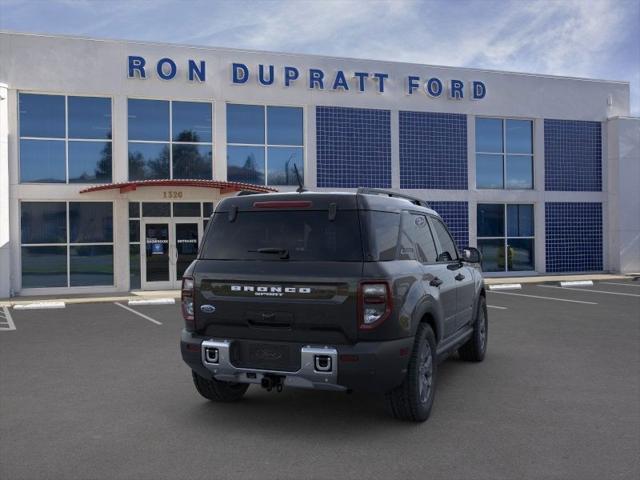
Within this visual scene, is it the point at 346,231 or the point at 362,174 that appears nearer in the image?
the point at 346,231

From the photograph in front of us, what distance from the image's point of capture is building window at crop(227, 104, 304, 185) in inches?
762

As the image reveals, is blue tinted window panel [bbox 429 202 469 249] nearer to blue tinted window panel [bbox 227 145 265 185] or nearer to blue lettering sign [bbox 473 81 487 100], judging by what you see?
blue lettering sign [bbox 473 81 487 100]

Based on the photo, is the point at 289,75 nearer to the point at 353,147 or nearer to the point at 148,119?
the point at 353,147

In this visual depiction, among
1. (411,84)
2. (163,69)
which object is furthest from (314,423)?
(411,84)

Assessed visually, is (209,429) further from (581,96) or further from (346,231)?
(581,96)

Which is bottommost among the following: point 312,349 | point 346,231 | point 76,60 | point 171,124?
point 312,349

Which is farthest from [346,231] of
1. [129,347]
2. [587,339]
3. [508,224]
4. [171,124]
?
[508,224]

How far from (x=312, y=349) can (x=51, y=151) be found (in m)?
15.2

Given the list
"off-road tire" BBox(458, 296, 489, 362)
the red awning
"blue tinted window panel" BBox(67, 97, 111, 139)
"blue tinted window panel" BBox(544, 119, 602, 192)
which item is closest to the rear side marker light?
"off-road tire" BBox(458, 296, 489, 362)

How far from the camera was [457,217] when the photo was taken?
71.2 feet

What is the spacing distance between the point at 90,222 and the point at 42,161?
210 centimetres

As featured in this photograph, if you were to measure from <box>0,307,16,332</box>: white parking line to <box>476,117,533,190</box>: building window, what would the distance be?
600 inches

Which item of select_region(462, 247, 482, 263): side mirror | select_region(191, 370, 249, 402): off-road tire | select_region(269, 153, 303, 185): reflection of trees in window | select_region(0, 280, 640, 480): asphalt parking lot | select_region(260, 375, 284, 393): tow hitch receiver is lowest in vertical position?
select_region(0, 280, 640, 480): asphalt parking lot

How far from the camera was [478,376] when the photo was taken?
282 inches
